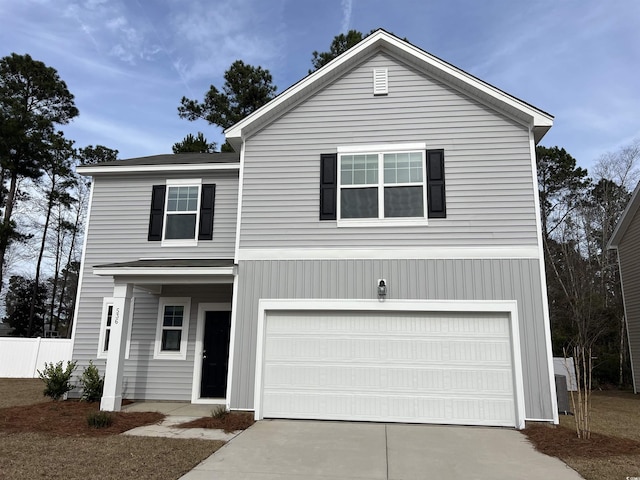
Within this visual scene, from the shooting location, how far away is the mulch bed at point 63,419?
23.6ft

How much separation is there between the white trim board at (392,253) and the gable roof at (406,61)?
8.43ft

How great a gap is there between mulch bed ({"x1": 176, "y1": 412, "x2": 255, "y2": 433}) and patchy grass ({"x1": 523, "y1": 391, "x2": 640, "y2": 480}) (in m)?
4.85

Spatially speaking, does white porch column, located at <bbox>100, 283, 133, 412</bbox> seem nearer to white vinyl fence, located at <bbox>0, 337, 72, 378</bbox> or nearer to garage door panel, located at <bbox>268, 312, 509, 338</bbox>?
garage door panel, located at <bbox>268, 312, 509, 338</bbox>

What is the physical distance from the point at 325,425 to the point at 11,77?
2905cm

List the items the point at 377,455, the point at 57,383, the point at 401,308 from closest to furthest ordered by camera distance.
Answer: the point at 377,455, the point at 401,308, the point at 57,383

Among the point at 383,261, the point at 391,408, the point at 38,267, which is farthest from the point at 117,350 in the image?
the point at 38,267

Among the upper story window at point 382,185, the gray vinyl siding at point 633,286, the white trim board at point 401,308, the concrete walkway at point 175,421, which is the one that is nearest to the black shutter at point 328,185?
the upper story window at point 382,185

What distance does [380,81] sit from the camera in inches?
368

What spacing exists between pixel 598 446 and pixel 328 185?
6.40 meters

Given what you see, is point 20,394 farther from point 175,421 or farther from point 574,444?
point 574,444

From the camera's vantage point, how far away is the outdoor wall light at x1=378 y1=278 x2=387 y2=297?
27.3 ft

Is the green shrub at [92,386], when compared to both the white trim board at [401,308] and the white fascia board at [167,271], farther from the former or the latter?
the white trim board at [401,308]

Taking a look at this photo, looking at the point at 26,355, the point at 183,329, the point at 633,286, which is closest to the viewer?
the point at 183,329

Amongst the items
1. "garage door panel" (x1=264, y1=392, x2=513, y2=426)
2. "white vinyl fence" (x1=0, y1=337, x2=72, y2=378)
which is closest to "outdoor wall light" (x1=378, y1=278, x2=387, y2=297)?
"garage door panel" (x1=264, y1=392, x2=513, y2=426)
